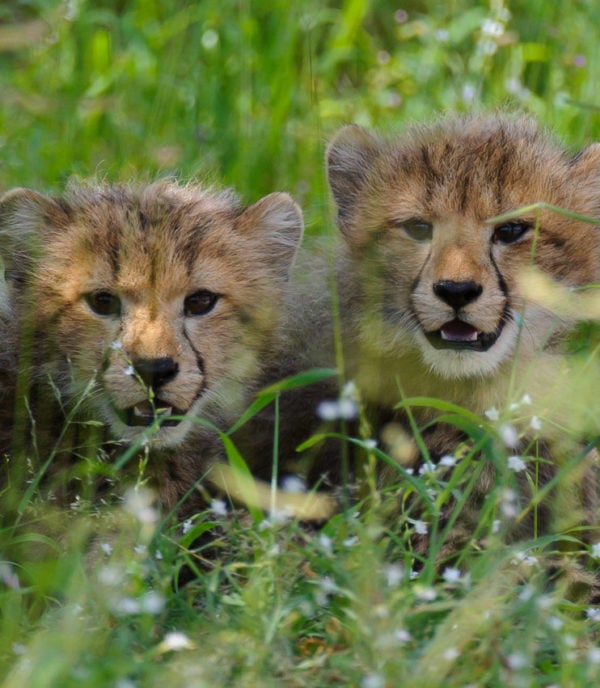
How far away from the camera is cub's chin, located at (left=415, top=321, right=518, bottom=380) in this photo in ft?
12.0

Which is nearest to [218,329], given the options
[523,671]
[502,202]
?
[502,202]

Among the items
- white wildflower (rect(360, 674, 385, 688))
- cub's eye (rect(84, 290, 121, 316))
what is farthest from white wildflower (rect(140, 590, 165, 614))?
cub's eye (rect(84, 290, 121, 316))

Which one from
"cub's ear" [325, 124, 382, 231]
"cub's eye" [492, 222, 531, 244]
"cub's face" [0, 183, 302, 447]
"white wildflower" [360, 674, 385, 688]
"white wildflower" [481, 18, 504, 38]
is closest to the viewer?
"white wildflower" [360, 674, 385, 688]

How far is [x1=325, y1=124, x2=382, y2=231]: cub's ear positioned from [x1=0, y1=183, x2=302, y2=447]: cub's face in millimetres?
213

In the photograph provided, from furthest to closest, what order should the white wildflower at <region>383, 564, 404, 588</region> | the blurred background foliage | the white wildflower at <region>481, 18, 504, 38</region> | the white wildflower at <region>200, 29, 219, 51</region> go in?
the white wildflower at <region>200, 29, 219, 51</region> < the blurred background foliage < the white wildflower at <region>481, 18, 504, 38</region> < the white wildflower at <region>383, 564, 404, 588</region>

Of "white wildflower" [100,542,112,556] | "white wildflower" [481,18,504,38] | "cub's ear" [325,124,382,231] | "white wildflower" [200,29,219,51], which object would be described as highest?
"white wildflower" [481,18,504,38]

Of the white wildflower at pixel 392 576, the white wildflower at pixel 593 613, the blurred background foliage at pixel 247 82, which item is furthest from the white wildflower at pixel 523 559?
the blurred background foliage at pixel 247 82

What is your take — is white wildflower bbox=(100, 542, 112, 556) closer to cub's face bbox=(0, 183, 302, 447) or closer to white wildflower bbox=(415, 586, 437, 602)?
cub's face bbox=(0, 183, 302, 447)

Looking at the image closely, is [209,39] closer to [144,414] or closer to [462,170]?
[462,170]

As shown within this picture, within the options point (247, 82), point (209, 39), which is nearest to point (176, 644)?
point (247, 82)

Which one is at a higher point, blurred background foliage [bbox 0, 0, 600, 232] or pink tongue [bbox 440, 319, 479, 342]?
blurred background foliage [bbox 0, 0, 600, 232]

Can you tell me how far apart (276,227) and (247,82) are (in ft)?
5.75

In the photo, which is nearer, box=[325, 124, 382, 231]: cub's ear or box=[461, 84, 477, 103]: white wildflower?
box=[325, 124, 382, 231]: cub's ear

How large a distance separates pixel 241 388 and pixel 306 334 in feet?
1.12
